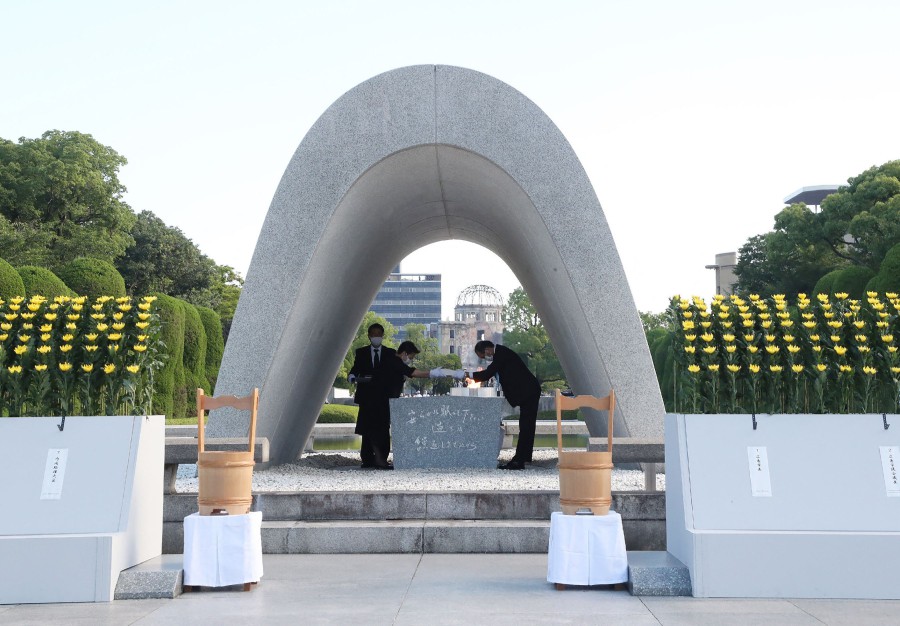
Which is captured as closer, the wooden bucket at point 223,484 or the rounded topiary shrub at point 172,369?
the wooden bucket at point 223,484

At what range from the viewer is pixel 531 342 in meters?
50.7

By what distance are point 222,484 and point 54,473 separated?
3.73ft

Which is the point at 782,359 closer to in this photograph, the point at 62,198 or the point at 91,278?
the point at 91,278

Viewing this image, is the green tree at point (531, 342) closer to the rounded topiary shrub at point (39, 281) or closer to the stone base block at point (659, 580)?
the rounded topiary shrub at point (39, 281)

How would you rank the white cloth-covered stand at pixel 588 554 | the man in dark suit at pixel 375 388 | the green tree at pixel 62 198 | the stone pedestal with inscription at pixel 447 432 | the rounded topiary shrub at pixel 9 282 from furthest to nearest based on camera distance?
the green tree at pixel 62 198, the rounded topiary shrub at pixel 9 282, the man in dark suit at pixel 375 388, the stone pedestal with inscription at pixel 447 432, the white cloth-covered stand at pixel 588 554

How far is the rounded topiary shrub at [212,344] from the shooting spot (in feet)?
111

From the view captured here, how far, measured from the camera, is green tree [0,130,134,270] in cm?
3891

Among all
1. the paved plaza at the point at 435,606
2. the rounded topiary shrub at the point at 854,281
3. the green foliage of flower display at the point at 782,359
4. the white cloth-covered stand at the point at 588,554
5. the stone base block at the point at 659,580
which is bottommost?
the paved plaza at the point at 435,606

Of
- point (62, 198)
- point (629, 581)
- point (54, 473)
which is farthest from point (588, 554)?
point (62, 198)

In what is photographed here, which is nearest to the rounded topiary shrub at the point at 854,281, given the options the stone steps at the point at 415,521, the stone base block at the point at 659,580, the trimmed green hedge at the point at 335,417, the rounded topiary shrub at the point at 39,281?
the trimmed green hedge at the point at 335,417

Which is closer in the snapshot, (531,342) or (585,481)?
(585,481)

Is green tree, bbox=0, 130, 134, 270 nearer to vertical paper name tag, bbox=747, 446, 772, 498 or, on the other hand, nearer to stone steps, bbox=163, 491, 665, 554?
stone steps, bbox=163, 491, 665, 554

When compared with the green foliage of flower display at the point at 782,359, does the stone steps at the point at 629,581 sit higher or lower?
lower

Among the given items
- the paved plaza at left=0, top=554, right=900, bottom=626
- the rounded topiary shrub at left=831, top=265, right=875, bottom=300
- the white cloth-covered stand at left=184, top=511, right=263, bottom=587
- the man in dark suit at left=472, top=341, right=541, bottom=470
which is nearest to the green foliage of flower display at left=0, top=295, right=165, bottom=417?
the white cloth-covered stand at left=184, top=511, right=263, bottom=587
